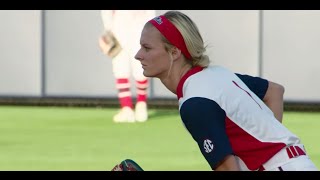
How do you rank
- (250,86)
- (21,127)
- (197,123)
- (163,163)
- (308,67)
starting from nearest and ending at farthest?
(197,123), (250,86), (163,163), (21,127), (308,67)

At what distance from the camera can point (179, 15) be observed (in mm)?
4422

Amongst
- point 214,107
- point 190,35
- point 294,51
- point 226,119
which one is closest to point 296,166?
point 226,119

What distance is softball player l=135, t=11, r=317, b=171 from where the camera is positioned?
420cm

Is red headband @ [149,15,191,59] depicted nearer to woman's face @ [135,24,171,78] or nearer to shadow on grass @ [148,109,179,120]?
woman's face @ [135,24,171,78]

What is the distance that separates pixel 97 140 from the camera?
10.6 metres

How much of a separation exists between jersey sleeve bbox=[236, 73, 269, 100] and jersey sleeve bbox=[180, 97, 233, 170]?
0.60 m

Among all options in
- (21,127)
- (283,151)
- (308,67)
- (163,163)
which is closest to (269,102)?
(283,151)

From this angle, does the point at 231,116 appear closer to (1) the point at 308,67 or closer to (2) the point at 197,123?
(2) the point at 197,123

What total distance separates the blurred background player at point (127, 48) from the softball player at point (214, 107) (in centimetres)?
791

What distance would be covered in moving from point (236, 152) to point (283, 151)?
0.21m

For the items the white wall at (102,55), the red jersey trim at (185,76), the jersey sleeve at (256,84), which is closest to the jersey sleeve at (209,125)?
the red jersey trim at (185,76)

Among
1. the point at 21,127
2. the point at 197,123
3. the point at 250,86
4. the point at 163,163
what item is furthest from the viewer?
the point at 21,127

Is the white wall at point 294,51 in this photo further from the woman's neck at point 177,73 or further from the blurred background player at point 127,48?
the woman's neck at point 177,73

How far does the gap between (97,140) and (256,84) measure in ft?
19.4
